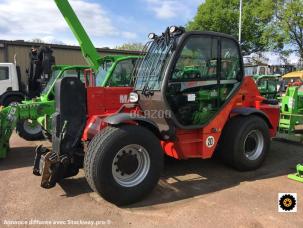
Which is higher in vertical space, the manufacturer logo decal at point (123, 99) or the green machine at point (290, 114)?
the manufacturer logo decal at point (123, 99)

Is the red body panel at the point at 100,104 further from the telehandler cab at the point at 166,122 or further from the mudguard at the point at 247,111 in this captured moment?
the mudguard at the point at 247,111

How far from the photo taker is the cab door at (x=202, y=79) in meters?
5.40

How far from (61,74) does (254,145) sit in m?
5.75

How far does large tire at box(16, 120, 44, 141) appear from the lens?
9.41 m

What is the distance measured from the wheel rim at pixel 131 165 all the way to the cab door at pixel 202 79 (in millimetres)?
866

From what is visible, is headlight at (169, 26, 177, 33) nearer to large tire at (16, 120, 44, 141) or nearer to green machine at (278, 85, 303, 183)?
green machine at (278, 85, 303, 183)

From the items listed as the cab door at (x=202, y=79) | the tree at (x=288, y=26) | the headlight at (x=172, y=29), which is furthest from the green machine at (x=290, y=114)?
the tree at (x=288, y=26)

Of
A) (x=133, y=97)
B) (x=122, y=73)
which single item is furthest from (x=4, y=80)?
(x=133, y=97)

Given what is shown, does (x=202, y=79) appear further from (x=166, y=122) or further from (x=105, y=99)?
(x=105, y=99)

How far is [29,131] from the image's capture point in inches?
377

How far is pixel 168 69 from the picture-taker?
A: 522 centimetres

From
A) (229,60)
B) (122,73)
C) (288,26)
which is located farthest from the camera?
(288,26)

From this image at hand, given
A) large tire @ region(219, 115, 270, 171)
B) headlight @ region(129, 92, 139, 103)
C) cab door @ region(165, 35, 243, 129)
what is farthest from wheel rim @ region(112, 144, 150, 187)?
large tire @ region(219, 115, 270, 171)

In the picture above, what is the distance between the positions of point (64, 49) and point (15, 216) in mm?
18434
